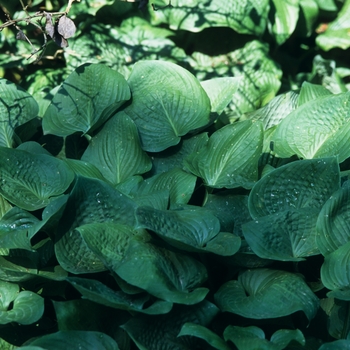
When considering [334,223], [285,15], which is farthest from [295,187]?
[285,15]

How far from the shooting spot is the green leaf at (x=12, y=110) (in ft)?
6.23

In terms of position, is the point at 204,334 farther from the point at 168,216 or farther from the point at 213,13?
the point at 213,13

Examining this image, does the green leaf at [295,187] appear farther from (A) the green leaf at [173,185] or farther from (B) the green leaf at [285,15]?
(B) the green leaf at [285,15]

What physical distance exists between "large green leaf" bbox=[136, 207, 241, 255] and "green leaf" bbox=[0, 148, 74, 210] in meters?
0.32

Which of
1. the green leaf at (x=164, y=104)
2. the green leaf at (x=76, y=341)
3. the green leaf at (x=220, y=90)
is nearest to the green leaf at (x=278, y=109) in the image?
the green leaf at (x=220, y=90)

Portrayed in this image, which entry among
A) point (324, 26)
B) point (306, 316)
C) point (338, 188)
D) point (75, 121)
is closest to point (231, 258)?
point (306, 316)

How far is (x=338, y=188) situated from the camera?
5.19 ft

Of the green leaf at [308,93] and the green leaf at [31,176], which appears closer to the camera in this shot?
the green leaf at [31,176]

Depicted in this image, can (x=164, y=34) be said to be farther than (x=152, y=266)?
Yes

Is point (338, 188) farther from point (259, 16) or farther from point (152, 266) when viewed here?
point (259, 16)

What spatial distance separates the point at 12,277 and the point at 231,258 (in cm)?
55

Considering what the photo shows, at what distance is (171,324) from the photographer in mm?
1408

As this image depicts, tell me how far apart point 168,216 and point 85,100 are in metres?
0.66

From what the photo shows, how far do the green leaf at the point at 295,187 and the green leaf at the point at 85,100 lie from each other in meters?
0.59
